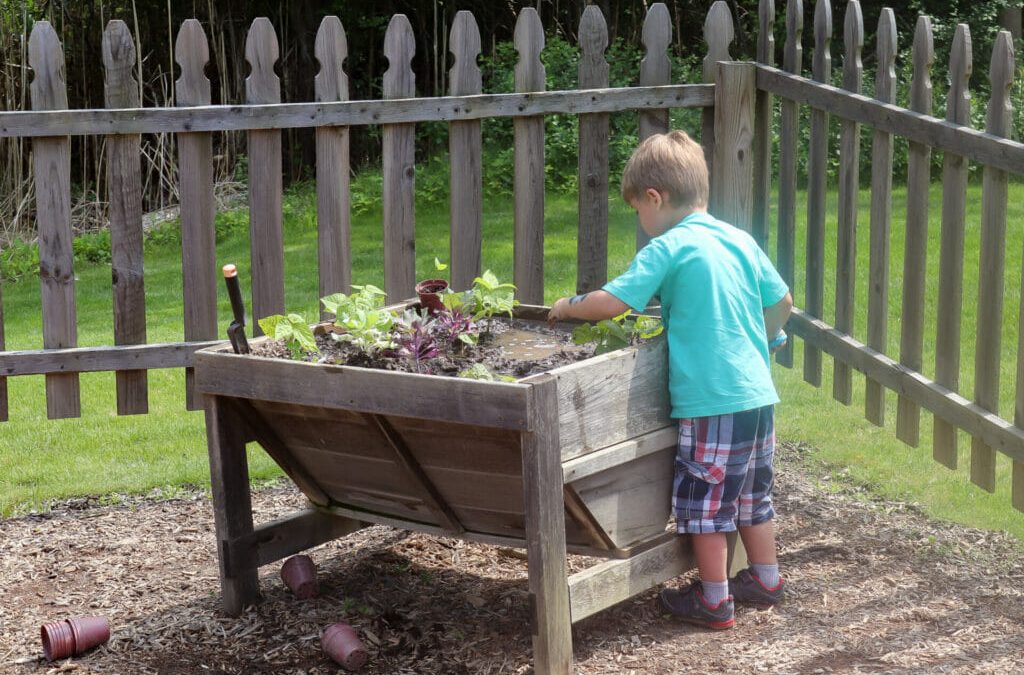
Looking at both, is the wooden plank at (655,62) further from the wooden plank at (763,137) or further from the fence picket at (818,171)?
the fence picket at (818,171)

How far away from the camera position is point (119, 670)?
11.1ft

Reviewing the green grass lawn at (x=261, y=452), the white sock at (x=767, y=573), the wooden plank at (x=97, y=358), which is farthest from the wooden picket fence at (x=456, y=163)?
the white sock at (x=767, y=573)

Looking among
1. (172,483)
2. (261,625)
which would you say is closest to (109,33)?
(172,483)

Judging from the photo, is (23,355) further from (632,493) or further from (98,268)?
(98,268)

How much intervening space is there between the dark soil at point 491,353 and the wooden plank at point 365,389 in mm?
141

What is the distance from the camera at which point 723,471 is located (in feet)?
11.3

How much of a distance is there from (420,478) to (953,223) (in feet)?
5.93

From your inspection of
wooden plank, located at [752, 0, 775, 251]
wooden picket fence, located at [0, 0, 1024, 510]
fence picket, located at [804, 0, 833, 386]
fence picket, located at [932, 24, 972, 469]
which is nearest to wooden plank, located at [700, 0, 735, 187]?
wooden picket fence, located at [0, 0, 1024, 510]

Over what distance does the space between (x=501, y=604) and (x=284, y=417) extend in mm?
875

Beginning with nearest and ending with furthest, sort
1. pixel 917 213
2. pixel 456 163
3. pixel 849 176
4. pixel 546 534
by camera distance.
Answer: pixel 546 534 < pixel 917 213 < pixel 849 176 < pixel 456 163

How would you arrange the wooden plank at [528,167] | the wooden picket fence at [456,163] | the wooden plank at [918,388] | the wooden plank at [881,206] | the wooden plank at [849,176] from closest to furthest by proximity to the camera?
the wooden plank at [918,388], the wooden plank at [881,206], the wooden plank at [849,176], the wooden picket fence at [456,163], the wooden plank at [528,167]

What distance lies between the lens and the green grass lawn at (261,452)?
485 cm

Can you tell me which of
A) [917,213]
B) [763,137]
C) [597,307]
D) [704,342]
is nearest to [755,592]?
[704,342]

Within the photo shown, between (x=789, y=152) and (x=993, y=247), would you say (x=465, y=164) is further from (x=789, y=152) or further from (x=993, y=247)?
(x=993, y=247)
